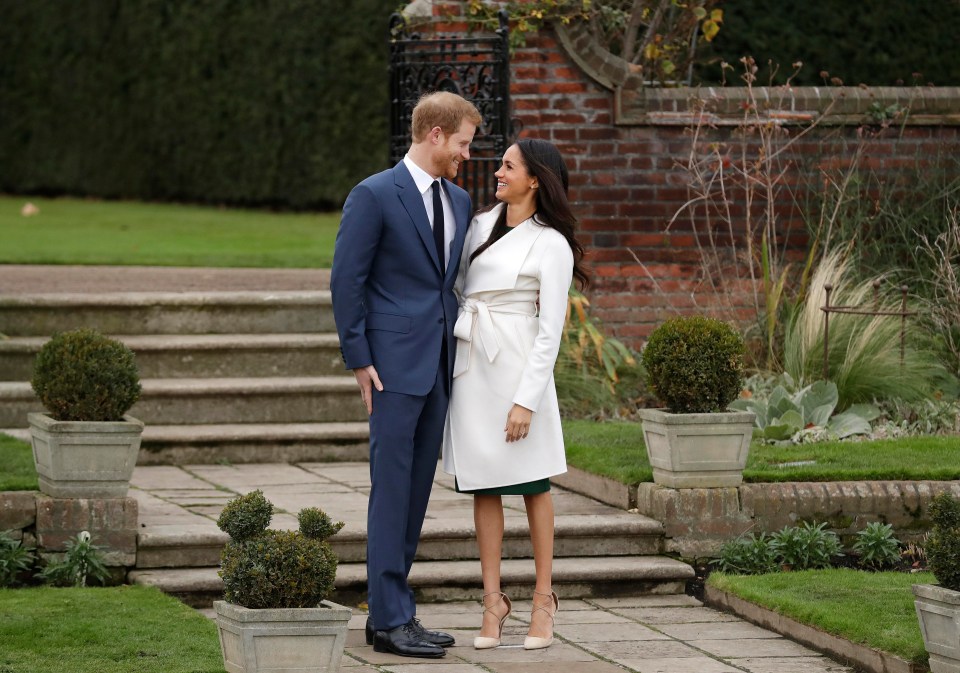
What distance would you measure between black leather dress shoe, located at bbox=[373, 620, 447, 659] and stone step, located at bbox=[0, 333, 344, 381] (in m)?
Answer: 3.69

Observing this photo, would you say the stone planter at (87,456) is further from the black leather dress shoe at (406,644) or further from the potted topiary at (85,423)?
the black leather dress shoe at (406,644)

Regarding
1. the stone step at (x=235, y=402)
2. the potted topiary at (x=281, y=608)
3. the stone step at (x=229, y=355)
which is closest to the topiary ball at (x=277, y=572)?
the potted topiary at (x=281, y=608)

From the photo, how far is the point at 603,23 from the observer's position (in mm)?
10609

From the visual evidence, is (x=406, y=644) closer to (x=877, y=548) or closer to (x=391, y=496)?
(x=391, y=496)

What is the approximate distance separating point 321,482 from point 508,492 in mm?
2394

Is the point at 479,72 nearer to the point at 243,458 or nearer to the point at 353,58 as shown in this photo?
the point at 243,458

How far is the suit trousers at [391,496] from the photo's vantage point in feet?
16.6

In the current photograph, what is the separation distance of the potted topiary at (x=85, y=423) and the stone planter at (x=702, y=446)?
2146 millimetres

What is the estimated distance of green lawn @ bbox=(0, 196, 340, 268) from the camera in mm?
11820

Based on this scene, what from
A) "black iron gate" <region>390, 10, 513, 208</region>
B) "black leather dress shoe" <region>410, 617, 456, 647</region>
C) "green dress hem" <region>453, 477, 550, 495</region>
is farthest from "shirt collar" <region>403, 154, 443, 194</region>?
"black iron gate" <region>390, 10, 513, 208</region>

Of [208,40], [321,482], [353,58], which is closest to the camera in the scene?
[321,482]

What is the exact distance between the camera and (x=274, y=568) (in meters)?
4.38

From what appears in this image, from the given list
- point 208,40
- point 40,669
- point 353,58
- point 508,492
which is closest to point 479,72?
point 508,492

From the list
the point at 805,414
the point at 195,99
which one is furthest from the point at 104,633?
the point at 195,99
